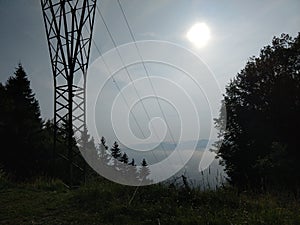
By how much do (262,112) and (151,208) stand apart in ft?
74.1

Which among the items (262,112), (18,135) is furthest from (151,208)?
(18,135)

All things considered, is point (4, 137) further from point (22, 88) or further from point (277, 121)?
point (277, 121)

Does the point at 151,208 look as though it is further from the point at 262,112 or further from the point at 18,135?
the point at 18,135

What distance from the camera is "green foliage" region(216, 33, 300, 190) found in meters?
22.7

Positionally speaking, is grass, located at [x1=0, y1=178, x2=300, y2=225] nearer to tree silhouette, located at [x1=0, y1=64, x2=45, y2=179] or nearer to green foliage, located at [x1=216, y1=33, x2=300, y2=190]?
green foliage, located at [x1=216, y1=33, x2=300, y2=190]

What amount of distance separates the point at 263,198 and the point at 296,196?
0.72 metres

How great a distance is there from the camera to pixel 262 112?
24.5 metres

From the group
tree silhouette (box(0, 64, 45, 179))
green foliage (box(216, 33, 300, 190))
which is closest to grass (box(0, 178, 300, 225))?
green foliage (box(216, 33, 300, 190))

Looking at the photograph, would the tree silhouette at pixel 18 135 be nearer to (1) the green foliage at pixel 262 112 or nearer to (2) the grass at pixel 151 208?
(1) the green foliage at pixel 262 112

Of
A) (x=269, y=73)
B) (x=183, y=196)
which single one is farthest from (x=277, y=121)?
(x=183, y=196)

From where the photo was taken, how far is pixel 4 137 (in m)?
25.7

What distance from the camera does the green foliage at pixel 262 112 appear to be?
22.7 meters

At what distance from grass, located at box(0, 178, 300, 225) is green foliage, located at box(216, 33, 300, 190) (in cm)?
1676

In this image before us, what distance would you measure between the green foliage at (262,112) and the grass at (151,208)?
1676 centimetres
